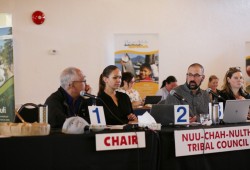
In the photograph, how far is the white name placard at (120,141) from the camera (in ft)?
8.22

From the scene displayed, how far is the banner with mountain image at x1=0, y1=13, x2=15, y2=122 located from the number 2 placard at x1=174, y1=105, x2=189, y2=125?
471 centimetres

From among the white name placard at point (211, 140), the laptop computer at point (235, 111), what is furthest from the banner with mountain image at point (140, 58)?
the white name placard at point (211, 140)

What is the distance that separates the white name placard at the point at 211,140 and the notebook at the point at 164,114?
363 millimetres

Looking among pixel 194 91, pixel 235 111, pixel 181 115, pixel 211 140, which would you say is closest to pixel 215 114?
pixel 235 111

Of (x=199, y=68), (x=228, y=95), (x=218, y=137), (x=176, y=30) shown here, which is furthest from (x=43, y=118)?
(x=176, y=30)

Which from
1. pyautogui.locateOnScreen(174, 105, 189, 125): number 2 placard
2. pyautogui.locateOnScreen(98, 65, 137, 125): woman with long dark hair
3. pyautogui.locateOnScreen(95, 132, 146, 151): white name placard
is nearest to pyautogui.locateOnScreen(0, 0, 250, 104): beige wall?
pyautogui.locateOnScreen(98, 65, 137, 125): woman with long dark hair

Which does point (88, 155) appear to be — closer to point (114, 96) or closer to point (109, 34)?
point (114, 96)

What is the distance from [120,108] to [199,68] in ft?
A: 2.52

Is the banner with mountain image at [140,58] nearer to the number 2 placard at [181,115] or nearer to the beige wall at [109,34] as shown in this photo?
the beige wall at [109,34]

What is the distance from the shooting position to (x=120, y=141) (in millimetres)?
2559

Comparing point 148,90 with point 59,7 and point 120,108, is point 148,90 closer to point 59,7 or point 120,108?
point 59,7

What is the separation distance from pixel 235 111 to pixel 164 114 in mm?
554

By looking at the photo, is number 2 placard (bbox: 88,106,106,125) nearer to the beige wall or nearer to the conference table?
the conference table

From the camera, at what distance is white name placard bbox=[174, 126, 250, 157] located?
2729 millimetres
